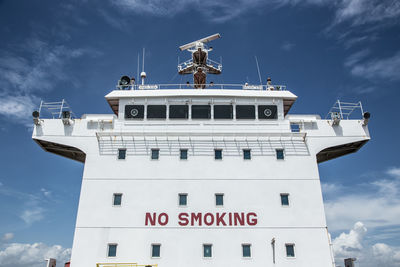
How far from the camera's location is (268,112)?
19172 mm

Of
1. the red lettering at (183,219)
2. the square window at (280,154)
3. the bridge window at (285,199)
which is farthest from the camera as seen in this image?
the square window at (280,154)

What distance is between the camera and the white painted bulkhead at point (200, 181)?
51.6 feet

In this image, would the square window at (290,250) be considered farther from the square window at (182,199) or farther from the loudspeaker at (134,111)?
the loudspeaker at (134,111)

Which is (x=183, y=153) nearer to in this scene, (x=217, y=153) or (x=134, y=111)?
(x=217, y=153)

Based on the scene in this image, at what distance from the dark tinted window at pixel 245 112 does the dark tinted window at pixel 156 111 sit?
441 centimetres

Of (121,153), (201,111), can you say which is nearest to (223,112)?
(201,111)

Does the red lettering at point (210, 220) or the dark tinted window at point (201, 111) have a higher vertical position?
the dark tinted window at point (201, 111)

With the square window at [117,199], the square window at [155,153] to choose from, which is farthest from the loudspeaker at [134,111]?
the square window at [117,199]

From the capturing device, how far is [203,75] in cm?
2481

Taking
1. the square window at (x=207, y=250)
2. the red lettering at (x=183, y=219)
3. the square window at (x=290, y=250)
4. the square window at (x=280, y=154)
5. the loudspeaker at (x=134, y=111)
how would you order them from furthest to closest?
1. the loudspeaker at (x=134, y=111)
2. the square window at (x=280, y=154)
3. the red lettering at (x=183, y=219)
4. the square window at (x=290, y=250)
5. the square window at (x=207, y=250)

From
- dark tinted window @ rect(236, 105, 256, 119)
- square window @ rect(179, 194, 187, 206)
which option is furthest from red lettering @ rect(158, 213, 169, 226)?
dark tinted window @ rect(236, 105, 256, 119)

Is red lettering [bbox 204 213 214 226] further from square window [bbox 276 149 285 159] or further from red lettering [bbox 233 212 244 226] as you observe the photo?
square window [bbox 276 149 285 159]

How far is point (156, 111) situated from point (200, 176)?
194 inches

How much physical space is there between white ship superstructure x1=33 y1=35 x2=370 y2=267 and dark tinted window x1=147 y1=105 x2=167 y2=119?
0.20ft
